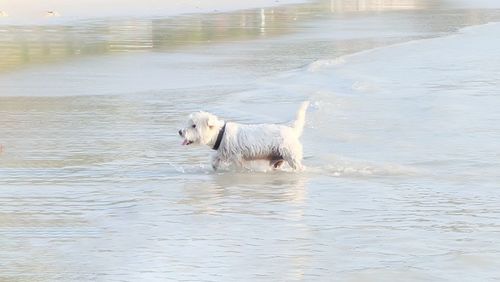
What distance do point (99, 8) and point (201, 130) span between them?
1393 inches

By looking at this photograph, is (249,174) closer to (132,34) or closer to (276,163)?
(276,163)

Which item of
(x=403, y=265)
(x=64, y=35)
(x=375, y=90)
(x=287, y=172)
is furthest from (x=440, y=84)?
(x=64, y=35)

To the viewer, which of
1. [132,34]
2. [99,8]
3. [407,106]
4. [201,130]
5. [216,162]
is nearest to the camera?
[201,130]

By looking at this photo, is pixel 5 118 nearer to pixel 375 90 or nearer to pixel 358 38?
pixel 375 90

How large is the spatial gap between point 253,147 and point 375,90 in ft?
24.9

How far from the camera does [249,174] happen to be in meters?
11.0

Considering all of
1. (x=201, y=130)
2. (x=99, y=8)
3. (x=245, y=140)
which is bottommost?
(x=99, y=8)

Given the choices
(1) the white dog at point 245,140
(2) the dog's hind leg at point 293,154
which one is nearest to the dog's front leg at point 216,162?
(1) the white dog at point 245,140

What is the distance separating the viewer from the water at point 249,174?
775cm

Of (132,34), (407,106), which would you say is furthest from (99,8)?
(407,106)

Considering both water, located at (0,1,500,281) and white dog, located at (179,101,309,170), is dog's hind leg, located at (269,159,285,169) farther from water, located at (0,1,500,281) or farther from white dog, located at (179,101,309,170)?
water, located at (0,1,500,281)

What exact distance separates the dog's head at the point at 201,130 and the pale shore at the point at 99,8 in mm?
27450

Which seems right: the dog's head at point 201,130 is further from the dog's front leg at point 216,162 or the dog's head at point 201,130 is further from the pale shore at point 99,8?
the pale shore at point 99,8

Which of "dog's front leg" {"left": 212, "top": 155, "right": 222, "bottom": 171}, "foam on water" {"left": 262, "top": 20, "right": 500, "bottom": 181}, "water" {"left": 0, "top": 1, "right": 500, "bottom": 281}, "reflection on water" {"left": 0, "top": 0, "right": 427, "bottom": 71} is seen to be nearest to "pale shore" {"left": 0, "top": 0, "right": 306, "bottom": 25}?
"reflection on water" {"left": 0, "top": 0, "right": 427, "bottom": 71}
